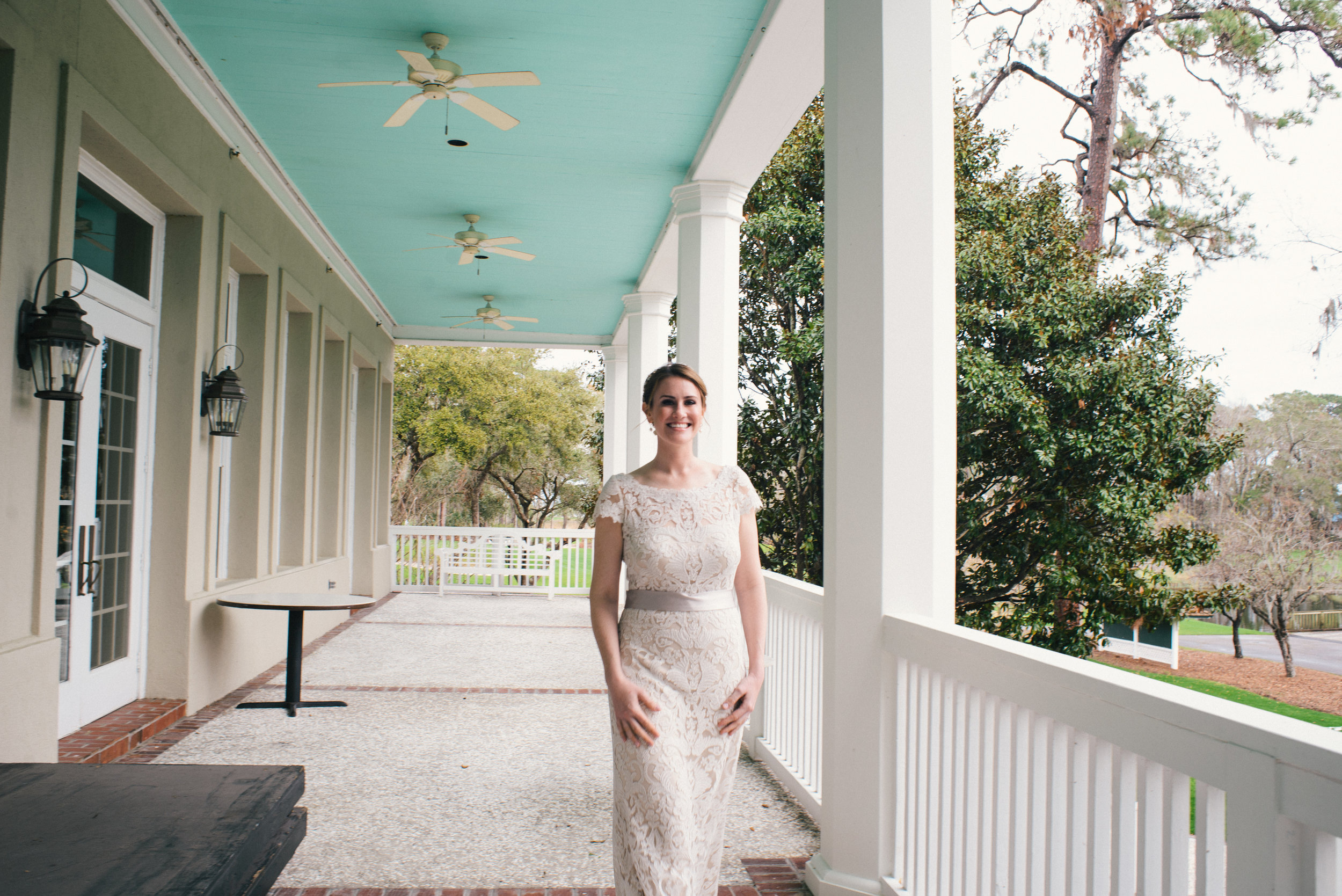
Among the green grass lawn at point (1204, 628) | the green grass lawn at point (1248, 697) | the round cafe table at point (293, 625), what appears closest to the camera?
the round cafe table at point (293, 625)

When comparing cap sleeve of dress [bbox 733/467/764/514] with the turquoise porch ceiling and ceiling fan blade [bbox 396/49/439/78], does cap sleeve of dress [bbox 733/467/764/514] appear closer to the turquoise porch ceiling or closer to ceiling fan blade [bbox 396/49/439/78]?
the turquoise porch ceiling

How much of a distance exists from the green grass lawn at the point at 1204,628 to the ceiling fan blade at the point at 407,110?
19578 millimetres

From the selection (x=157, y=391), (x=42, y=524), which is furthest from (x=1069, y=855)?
(x=157, y=391)

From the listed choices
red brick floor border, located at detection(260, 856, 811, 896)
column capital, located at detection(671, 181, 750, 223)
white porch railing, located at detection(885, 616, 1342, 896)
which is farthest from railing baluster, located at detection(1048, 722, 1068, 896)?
column capital, located at detection(671, 181, 750, 223)

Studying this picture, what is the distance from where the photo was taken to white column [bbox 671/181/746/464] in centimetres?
538

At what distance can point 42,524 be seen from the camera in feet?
10.8

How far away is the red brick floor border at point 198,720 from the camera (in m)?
4.04

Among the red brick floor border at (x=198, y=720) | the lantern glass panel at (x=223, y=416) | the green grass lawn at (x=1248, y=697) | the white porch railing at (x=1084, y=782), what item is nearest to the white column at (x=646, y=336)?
the red brick floor border at (x=198, y=720)

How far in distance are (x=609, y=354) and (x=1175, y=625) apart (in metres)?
9.40

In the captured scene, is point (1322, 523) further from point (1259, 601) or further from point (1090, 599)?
point (1090, 599)

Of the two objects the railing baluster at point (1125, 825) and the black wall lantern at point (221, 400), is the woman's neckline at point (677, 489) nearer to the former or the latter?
the railing baluster at point (1125, 825)

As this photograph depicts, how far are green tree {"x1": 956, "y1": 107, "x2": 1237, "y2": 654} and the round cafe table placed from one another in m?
5.93

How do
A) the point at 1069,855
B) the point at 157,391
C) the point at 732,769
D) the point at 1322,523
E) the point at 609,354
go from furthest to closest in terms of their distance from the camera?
the point at 609,354 → the point at 1322,523 → the point at 157,391 → the point at 732,769 → the point at 1069,855

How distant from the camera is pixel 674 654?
206cm
